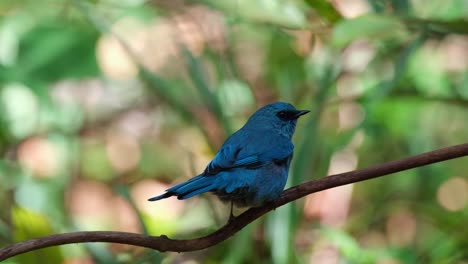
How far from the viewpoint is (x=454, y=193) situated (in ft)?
15.3

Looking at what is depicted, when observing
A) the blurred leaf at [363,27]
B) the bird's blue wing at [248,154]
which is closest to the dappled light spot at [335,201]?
the bird's blue wing at [248,154]

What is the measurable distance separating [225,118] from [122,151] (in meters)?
1.94

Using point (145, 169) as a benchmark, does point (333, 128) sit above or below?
above

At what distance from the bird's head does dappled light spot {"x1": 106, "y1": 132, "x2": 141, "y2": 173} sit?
2.19 metres

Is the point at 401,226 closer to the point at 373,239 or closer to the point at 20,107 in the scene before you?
the point at 373,239

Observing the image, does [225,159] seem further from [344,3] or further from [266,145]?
[344,3]

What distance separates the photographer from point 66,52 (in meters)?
4.04

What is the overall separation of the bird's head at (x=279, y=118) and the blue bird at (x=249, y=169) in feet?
0.14

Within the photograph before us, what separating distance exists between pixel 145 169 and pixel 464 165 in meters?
1.97

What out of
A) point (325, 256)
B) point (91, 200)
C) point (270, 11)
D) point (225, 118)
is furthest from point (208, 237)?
point (91, 200)

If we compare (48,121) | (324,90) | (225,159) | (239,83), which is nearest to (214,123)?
(239,83)

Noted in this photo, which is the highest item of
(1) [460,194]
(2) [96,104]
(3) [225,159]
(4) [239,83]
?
(3) [225,159]

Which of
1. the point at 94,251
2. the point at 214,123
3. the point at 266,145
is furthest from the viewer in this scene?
the point at 214,123

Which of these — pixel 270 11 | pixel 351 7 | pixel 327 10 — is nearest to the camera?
pixel 327 10
